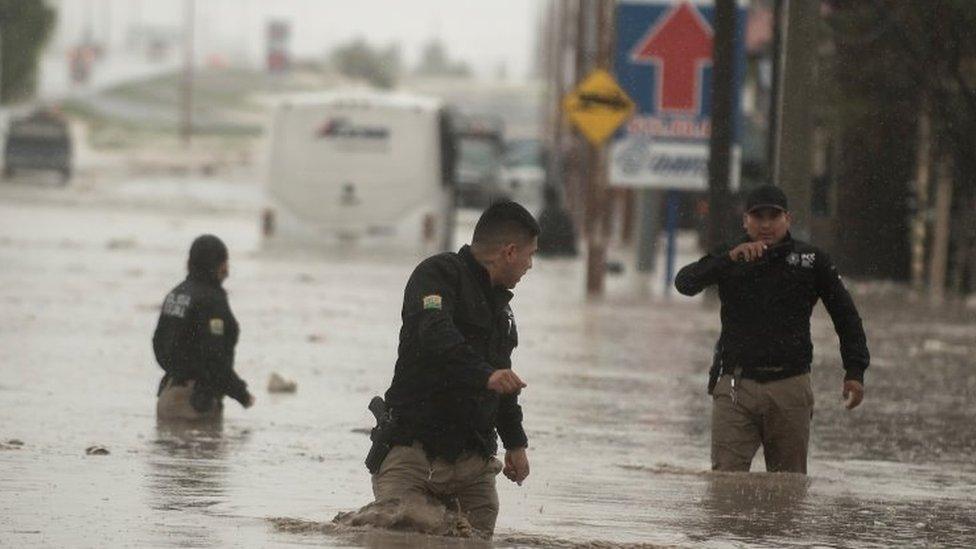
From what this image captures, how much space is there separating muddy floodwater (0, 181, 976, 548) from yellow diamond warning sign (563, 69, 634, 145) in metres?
2.17

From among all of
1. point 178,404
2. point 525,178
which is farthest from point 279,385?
point 525,178

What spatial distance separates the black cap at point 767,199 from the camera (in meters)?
11.6

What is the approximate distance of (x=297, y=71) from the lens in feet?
524

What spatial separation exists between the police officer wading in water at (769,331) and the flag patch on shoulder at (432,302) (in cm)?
275

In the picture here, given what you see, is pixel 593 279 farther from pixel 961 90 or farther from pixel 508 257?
pixel 508 257

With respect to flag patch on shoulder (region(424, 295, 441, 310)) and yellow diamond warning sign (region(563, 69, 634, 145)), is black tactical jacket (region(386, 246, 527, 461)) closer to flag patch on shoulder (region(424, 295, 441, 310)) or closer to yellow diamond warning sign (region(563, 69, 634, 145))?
flag patch on shoulder (region(424, 295, 441, 310))

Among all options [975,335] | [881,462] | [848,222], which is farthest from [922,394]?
[848,222]

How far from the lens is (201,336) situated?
14406 mm

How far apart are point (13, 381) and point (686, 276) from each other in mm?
7067

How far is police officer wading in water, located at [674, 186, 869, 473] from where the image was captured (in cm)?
1162

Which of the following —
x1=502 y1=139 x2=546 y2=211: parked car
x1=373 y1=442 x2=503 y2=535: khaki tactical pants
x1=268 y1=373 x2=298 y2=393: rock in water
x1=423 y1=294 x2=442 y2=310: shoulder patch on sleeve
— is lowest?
x1=502 y1=139 x2=546 y2=211: parked car

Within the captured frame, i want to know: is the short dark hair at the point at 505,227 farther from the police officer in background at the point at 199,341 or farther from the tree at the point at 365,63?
the tree at the point at 365,63

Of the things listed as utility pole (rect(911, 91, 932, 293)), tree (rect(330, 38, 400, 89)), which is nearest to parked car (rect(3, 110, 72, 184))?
utility pole (rect(911, 91, 932, 293))

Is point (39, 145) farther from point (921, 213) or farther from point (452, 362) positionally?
point (452, 362)
